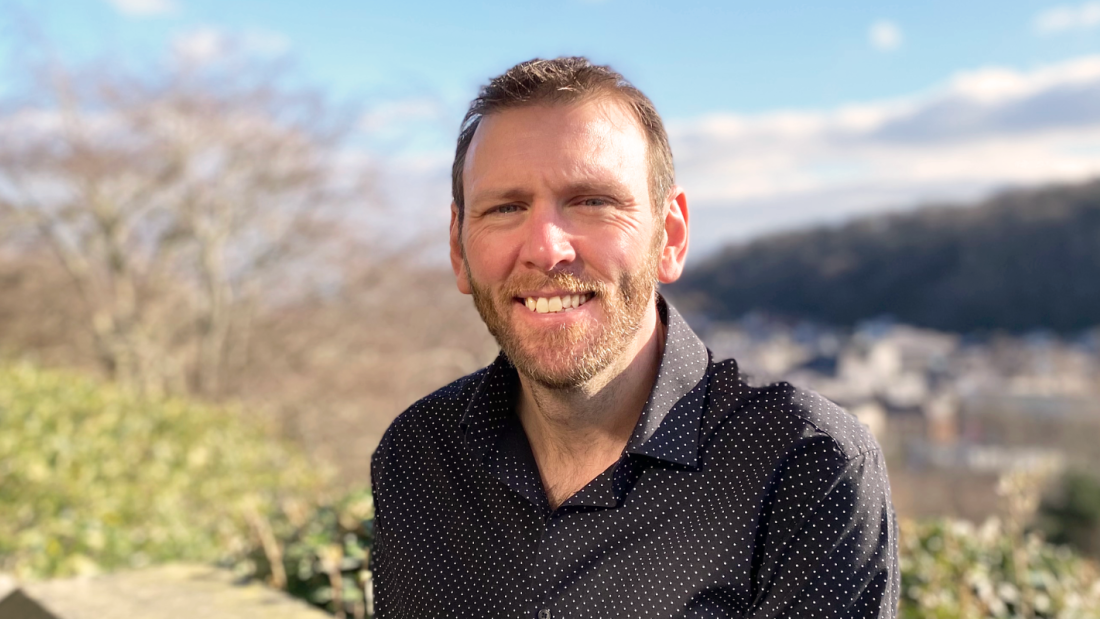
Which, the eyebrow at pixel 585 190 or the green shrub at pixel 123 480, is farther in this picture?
the green shrub at pixel 123 480

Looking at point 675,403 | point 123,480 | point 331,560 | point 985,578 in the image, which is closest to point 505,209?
point 675,403

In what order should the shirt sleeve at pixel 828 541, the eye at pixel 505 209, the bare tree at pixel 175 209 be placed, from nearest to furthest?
the shirt sleeve at pixel 828 541 → the eye at pixel 505 209 → the bare tree at pixel 175 209

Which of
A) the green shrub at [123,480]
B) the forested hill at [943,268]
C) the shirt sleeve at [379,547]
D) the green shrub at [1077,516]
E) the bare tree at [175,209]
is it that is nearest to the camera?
the shirt sleeve at [379,547]

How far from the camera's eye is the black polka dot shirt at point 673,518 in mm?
1358

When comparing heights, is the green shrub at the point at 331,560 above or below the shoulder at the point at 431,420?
below

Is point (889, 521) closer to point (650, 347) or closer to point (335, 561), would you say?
point (650, 347)

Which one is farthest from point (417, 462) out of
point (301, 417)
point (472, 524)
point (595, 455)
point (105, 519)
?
point (301, 417)

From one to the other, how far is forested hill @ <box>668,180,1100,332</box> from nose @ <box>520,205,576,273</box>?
44.4 meters

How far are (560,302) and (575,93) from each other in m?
0.34

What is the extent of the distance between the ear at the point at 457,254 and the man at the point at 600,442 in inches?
0.4

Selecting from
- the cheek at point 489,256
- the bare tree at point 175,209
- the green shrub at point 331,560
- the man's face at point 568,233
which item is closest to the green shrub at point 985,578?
the green shrub at point 331,560

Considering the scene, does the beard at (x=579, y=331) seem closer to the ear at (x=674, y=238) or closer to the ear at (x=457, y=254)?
the ear at (x=674, y=238)

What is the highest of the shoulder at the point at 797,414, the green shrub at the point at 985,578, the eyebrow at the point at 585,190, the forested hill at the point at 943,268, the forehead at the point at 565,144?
the forehead at the point at 565,144

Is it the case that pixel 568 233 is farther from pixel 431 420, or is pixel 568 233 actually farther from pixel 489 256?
pixel 431 420
